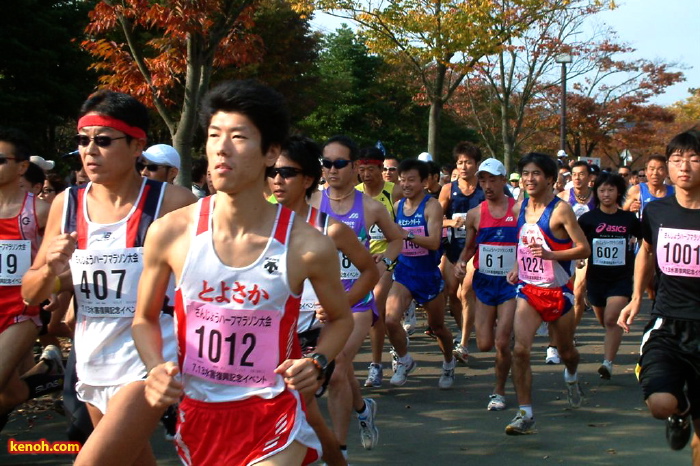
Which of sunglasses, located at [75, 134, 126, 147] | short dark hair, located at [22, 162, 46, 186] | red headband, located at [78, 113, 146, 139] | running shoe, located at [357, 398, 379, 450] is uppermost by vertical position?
red headband, located at [78, 113, 146, 139]

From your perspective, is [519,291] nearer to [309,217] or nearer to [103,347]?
[309,217]

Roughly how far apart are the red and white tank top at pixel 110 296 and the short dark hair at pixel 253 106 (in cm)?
96

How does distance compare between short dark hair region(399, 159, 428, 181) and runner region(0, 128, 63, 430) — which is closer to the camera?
runner region(0, 128, 63, 430)

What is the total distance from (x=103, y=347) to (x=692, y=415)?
3.39 metres

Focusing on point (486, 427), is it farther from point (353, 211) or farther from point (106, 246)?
point (106, 246)

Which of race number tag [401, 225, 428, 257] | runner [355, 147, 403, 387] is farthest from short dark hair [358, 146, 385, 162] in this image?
race number tag [401, 225, 428, 257]

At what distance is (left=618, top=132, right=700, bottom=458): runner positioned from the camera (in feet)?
16.0

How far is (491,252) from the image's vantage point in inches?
324

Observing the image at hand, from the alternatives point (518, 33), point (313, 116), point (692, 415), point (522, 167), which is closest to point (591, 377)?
point (522, 167)

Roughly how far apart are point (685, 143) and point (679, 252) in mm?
675

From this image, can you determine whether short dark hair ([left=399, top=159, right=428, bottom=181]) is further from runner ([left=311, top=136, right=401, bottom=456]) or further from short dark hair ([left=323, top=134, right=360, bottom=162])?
short dark hair ([left=323, top=134, right=360, bottom=162])

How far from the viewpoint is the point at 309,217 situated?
16.9ft

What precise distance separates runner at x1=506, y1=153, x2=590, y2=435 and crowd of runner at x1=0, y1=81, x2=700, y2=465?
0.02 metres

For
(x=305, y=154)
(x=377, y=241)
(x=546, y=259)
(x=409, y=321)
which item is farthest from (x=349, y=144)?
(x=409, y=321)
